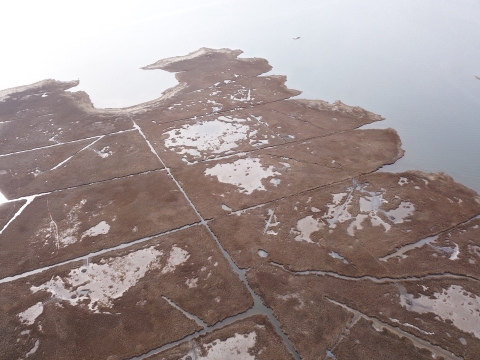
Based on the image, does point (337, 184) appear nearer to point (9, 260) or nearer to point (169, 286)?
point (169, 286)

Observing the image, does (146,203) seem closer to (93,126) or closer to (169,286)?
(169,286)

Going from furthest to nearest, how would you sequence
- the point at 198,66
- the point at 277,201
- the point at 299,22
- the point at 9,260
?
the point at 299,22, the point at 198,66, the point at 277,201, the point at 9,260

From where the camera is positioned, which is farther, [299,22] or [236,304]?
[299,22]

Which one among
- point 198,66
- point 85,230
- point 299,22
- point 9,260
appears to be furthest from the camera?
point 299,22

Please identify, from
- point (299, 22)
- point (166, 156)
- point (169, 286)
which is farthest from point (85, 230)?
point (299, 22)

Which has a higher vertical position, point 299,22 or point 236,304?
point 299,22

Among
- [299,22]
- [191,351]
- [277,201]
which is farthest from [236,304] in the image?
[299,22]
